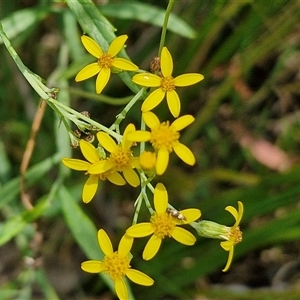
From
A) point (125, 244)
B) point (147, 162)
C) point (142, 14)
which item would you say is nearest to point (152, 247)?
point (125, 244)

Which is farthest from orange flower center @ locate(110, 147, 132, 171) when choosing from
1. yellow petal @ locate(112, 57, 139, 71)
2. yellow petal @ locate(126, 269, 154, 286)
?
yellow petal @ locate(126, 269, 154, 286)

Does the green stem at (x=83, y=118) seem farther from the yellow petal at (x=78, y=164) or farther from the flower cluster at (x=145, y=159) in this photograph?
the yellow petal at (x=78, y=164)

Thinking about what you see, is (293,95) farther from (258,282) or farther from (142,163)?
(142,163)

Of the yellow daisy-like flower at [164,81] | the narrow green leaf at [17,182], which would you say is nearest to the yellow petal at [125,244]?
the yellow daisy-like flower at [164,81]

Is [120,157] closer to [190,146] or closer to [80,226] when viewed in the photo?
[80,226]

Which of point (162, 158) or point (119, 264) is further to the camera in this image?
point (119, 264)

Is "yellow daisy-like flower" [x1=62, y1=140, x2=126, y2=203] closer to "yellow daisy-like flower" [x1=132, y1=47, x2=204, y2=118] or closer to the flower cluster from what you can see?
the flower cluster

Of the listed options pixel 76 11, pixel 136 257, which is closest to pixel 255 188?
pixel 136 257
